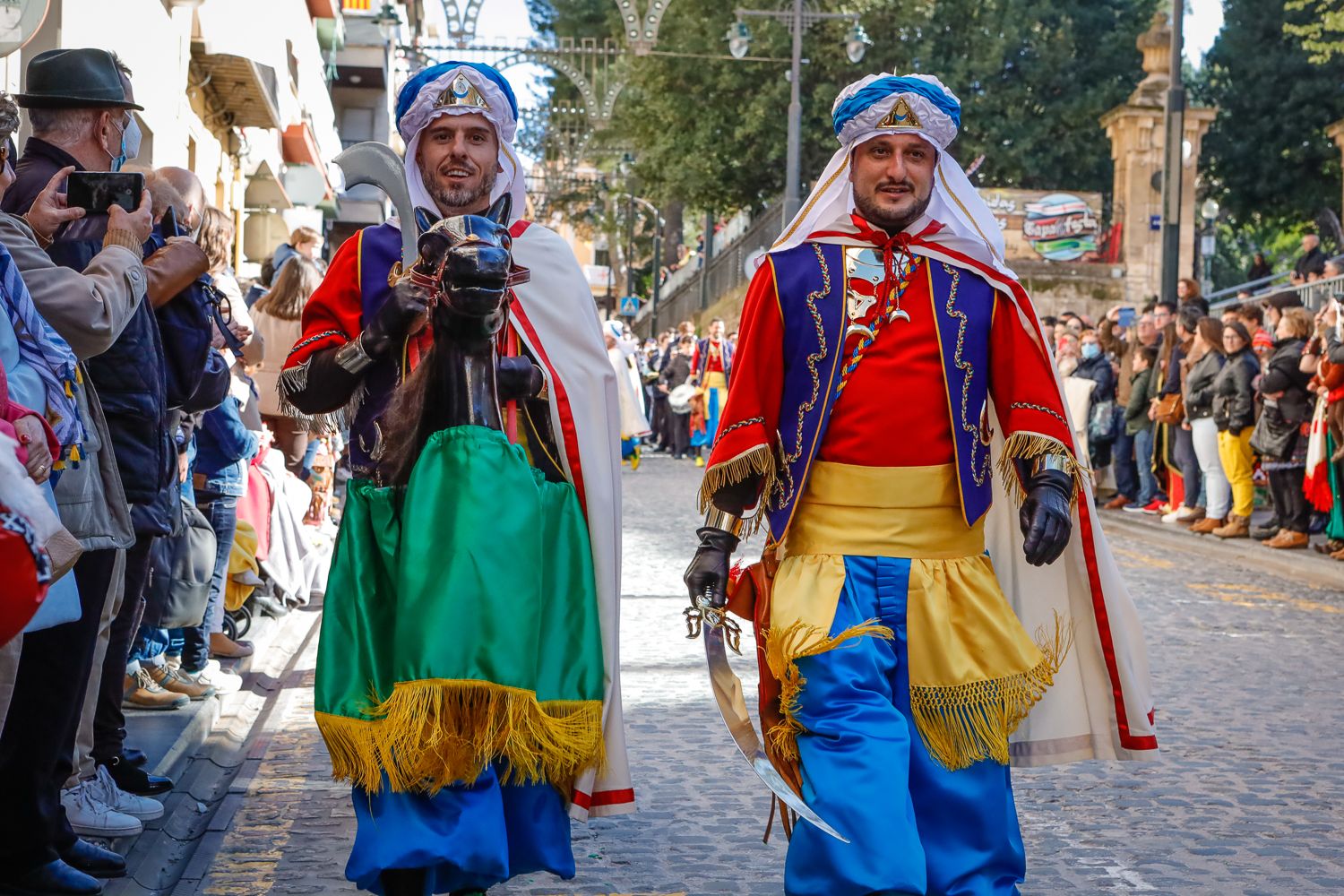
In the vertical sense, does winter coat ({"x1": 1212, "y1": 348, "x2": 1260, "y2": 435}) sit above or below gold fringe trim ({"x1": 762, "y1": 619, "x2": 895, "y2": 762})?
above

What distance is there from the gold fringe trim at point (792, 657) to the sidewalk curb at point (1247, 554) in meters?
9.50

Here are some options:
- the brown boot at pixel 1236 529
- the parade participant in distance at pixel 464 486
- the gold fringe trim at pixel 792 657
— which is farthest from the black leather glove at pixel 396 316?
the brown boot at pixel 1236 529

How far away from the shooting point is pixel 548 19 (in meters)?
58.1

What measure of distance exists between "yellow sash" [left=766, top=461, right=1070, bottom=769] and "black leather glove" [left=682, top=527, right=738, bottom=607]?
13cm

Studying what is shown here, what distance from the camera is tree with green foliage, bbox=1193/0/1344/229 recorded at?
45.6 metres

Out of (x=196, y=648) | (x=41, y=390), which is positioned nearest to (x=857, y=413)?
(x=41, y=390)

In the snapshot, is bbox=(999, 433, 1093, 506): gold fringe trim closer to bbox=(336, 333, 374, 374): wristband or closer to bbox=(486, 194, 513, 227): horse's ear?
bbox=(486, 194, 513, 227): horse's ear

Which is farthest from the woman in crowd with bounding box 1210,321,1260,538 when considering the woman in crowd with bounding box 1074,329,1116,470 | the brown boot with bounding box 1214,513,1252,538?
the woman in crowd with bounding box 1074,329,1116,470

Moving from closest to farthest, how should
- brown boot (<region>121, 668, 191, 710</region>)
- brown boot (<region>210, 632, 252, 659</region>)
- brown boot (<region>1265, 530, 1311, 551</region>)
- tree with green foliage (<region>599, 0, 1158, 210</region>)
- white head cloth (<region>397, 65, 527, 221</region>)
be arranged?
white head cloth (<region>397, 65, 527, 221</region>)
brown boot (<region>121, 668, 191, 710</region>)
brown boot (<region>210, 632, 252, 659</region>)
brown boot (<region>1265, 530, 1311, 551</region>)
tree with green foliage (<region>599, 0, 1158, 210</region>)

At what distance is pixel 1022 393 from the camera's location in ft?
14.5

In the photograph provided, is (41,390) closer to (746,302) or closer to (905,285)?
(746,302)

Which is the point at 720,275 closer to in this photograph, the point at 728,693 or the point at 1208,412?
the point at 1208,412

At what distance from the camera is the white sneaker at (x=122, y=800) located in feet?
18.0

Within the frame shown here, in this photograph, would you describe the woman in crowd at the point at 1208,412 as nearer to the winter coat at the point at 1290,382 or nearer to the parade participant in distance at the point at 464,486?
the winter coat at the point at 1290,382
